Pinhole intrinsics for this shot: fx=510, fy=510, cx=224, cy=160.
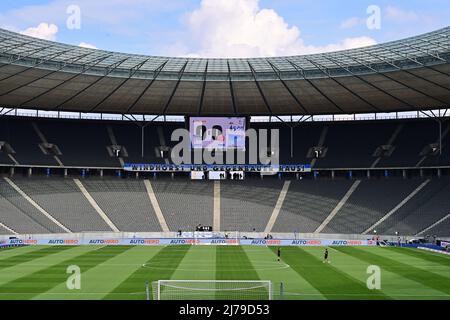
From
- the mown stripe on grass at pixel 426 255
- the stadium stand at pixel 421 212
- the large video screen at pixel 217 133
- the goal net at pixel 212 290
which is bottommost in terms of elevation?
the goal net at pixel 212 290

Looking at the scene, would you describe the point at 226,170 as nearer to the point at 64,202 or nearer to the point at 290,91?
the point at 290,91

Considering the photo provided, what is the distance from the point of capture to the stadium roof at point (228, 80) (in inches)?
1829

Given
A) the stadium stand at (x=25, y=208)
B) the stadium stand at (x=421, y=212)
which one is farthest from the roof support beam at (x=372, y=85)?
the stadium stand at (x=25, y=208)

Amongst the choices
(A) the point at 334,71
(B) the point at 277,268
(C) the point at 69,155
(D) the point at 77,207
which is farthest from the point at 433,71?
(C) the point at 69,155

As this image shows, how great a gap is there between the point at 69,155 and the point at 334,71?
3866 cm

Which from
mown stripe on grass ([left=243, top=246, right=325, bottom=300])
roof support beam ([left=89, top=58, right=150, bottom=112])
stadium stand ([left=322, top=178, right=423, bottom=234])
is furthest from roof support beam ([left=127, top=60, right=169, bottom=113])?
stadium stand ([left=322, top=178, right=423, bottom=234])

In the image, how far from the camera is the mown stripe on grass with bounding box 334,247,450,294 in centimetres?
3029

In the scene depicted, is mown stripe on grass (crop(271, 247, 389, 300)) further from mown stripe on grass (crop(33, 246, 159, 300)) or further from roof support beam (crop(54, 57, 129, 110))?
roof support beam (crop(54, 57, 129, 110))

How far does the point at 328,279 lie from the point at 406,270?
25.7ft

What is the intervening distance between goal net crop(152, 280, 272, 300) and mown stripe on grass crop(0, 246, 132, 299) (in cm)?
630

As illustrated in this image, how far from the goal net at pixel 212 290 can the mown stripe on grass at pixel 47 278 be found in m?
6.30

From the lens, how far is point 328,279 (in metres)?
31.9

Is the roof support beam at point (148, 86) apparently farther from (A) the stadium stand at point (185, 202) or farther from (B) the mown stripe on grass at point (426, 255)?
(B) the mown stripe on grass at point (426, 255)

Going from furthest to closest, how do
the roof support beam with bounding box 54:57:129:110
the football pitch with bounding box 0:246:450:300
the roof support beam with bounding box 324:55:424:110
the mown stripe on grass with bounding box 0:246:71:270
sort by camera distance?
the roof support beam with bounding box 54:57:129:110 < the roof support beam with bounding box 324:55:424:110 < the mown stripe on grass with bounding box 0:246:71:270 < the football pitch with bounding box 0:246:450:300
